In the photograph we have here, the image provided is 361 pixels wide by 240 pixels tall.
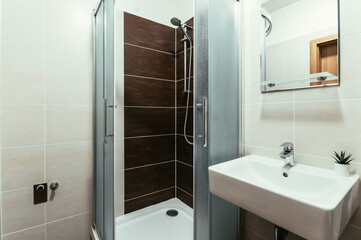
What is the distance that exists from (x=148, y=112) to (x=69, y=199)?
0.99 meters

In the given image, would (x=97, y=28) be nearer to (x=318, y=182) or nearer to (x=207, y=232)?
(x=207, y=232)

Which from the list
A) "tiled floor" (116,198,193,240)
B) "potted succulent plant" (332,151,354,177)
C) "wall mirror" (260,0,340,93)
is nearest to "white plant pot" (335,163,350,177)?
"potted succulent plant" (332,151,354,177)

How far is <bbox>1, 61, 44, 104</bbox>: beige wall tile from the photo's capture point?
1204 millimetres

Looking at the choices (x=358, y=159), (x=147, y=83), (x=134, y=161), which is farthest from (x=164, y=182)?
(x=358, y=159)

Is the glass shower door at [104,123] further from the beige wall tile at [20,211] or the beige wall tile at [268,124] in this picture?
the beige wall tile at [268,124]

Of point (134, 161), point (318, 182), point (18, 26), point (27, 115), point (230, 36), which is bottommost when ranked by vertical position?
point (134, 161)

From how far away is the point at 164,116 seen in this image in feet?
6.43

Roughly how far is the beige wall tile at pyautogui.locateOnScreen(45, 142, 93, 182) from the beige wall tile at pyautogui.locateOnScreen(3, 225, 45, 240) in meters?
0.35

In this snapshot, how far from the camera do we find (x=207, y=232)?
886 mm

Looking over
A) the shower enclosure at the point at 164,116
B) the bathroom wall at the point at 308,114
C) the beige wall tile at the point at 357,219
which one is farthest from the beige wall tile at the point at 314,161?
the shower enclosure at the point at 164,116

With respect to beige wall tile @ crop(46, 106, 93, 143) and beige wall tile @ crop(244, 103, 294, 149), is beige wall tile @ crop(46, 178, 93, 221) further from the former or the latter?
beige wall tile @ crop(244, 103, 294, 149)

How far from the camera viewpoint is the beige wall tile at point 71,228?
4.51 ft

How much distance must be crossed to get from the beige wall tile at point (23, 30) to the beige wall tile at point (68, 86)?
13 cm

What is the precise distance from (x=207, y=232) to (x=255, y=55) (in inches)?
41.1
